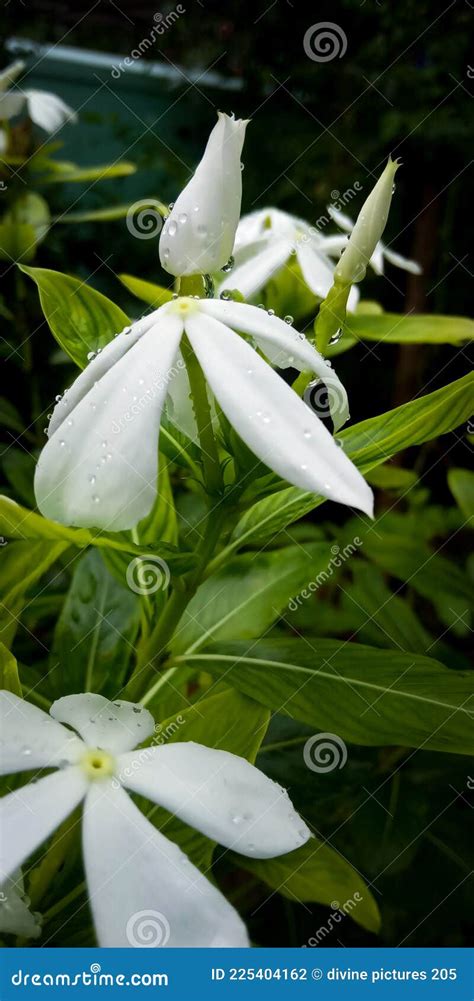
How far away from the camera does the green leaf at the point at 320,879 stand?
1.47ft

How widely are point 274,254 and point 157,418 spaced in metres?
0.37

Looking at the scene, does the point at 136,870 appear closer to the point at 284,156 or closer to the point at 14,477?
the point at 14,477

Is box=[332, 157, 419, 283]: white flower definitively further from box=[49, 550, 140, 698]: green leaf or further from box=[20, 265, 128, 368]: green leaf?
box=[49, 550, 140, 698]: green leaf

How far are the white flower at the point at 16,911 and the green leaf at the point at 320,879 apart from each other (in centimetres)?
12

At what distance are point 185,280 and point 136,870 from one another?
0.25m

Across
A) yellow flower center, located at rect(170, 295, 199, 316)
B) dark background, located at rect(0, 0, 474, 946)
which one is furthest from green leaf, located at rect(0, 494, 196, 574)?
dark background, located at rect(0, 0, 474, 946)

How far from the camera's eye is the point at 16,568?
0.45m

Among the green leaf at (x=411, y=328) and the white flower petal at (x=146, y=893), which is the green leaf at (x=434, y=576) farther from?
the white flower petal at (x=146, y=893)

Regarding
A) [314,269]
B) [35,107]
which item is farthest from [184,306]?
[35,107]

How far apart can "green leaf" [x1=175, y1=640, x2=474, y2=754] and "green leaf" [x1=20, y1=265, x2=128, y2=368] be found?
0.59 ft

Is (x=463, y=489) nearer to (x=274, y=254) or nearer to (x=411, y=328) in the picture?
(x=411, y=328)

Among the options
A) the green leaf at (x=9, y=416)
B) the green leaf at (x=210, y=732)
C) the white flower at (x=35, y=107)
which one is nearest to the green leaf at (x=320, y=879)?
the green leaf at (x=210, y=732)

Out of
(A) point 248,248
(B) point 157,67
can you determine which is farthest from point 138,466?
(B) point 157,67

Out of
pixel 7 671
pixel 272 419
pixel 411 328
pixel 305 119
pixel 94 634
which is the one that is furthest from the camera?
pixel 305 119
